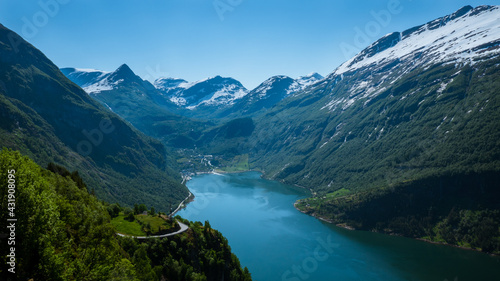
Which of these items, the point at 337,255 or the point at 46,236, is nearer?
the point at 46,236

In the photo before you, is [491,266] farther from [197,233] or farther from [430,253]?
[197,233]

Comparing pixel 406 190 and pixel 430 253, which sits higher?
pixel 406 190

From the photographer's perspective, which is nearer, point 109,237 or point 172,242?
point 109,237

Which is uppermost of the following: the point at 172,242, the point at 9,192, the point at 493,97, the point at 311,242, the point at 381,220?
the point at 493,97

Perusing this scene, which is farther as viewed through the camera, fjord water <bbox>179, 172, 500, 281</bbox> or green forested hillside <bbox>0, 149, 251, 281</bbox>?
fjord water <bbox>179, 172, 500, 281</bbox>

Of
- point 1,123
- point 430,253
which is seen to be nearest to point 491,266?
point 430,253

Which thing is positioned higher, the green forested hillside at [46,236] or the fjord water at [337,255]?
the green forested hillside at [46,236]

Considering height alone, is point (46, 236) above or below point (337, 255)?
above

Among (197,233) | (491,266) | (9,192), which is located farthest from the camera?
(491,266)

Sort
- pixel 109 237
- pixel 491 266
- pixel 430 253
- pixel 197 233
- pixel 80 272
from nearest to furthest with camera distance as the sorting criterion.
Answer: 1. pixel 80 272
2. pixel 109 237
3. pixel 197 233
4. pixel 491 266
5. pixel 430 253

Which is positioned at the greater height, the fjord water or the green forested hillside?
the green forested hillside

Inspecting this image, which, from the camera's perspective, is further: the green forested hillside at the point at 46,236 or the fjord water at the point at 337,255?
the fjord water at the point at 337,255
